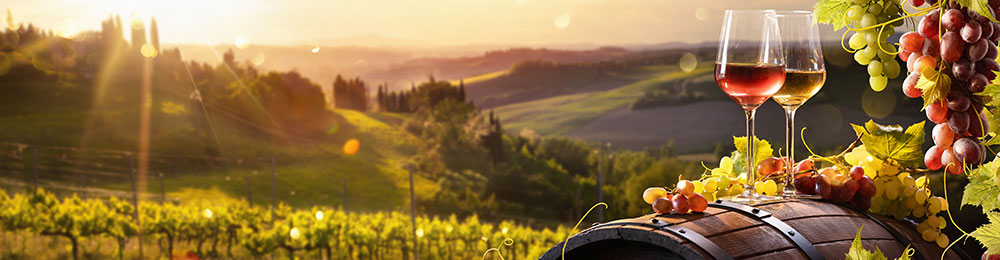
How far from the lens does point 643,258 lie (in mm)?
769

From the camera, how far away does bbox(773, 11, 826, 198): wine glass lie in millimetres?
881

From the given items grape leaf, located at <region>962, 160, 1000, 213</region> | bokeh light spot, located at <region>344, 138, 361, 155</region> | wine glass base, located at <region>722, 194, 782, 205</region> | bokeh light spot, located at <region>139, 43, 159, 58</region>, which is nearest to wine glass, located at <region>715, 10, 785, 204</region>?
wine glass base, located at <region>722, 194, 782, 205</region>

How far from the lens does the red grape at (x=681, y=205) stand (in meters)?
0.80

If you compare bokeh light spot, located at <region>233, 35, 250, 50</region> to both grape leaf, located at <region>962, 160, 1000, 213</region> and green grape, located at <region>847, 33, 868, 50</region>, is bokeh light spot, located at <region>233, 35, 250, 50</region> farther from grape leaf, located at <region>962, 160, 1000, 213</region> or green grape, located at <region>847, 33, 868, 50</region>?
grape leaf, located at <region>962, 160, 1000, 213</region>

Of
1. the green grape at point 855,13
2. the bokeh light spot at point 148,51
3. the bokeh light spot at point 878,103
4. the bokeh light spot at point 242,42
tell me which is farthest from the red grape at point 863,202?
the bokeh light spot at point 148,51

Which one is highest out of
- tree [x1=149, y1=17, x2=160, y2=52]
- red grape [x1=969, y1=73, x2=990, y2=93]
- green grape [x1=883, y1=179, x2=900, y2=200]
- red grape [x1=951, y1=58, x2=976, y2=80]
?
tree [x1=149, y1=17, x2=160, y2=52]

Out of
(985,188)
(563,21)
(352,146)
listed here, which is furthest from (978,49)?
(352,146)

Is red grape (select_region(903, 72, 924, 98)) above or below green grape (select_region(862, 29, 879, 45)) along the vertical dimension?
below

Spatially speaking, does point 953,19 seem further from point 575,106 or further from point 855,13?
point 575,106

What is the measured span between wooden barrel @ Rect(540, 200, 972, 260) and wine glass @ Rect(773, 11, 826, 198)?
85 millimetres

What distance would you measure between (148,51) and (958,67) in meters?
7.38

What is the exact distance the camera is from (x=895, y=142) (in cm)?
92

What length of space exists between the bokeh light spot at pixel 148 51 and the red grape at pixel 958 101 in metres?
7.27

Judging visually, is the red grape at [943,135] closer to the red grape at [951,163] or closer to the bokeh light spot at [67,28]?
the red grape at [951,163]
